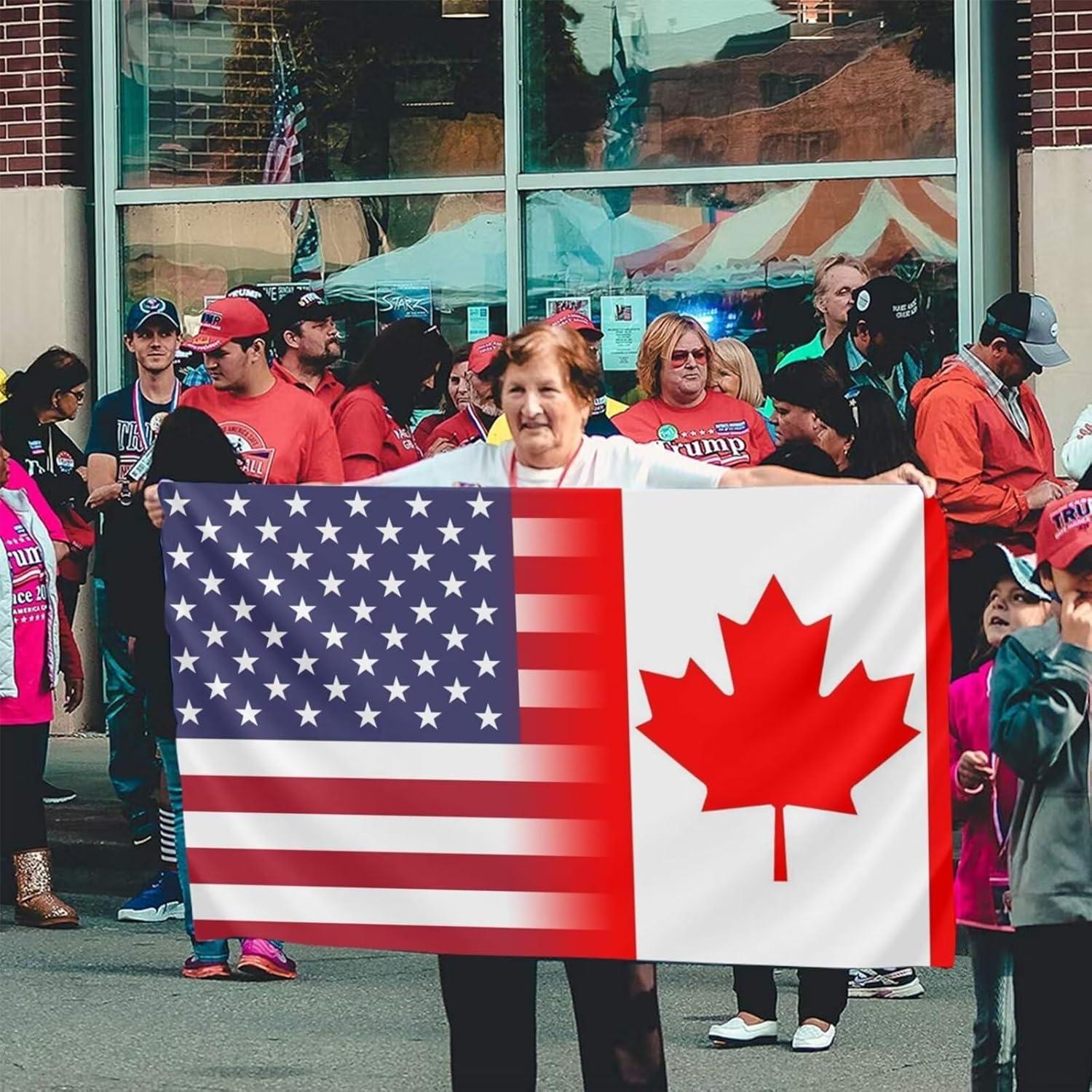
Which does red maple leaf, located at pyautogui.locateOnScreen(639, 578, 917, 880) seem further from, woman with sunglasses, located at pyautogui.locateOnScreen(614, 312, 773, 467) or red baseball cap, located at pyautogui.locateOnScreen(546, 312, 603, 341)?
red baseball cap, located at pyautogui.locateOnScreen(546, 312, 603, 341)

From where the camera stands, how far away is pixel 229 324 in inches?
343

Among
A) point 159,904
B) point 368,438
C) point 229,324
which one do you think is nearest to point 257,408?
point 229,324

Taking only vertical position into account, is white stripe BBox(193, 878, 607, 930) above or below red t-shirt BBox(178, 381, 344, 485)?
below

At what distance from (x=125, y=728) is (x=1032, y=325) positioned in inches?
147

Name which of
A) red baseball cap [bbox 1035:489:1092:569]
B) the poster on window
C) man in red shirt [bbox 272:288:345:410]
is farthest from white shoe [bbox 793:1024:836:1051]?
the poster on window

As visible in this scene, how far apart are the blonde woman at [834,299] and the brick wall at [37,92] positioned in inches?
172

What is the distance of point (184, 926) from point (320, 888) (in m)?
3.43

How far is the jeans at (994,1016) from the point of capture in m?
5.48

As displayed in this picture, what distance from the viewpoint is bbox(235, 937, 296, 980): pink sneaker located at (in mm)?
7996

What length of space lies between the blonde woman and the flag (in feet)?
15.4

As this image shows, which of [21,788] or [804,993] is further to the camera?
[21,788]

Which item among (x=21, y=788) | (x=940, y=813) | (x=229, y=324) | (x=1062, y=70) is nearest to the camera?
(x=940, y=813)

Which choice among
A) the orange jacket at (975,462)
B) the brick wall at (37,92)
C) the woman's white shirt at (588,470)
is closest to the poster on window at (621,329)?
the brick wall at (37,92)

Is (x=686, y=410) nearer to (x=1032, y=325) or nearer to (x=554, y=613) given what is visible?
(x=1032, y=325)
